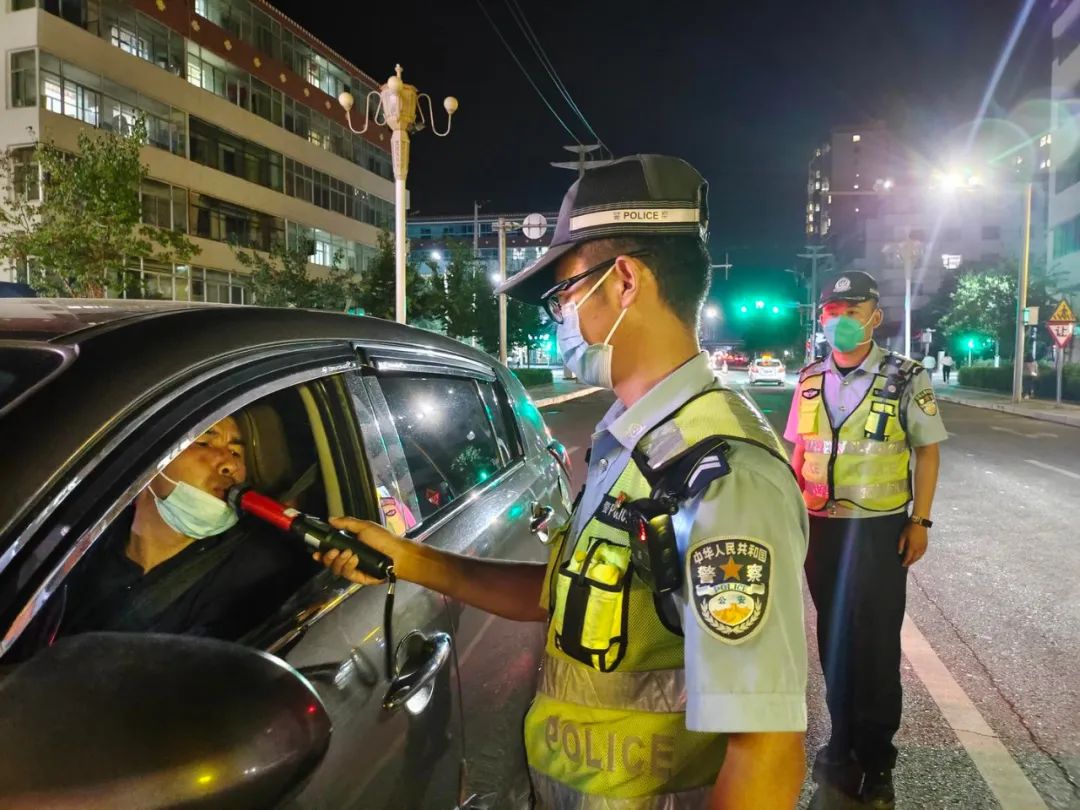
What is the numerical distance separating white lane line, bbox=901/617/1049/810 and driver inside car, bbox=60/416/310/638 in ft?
8.97

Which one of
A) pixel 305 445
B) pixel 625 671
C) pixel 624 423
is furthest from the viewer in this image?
pixel 305 445

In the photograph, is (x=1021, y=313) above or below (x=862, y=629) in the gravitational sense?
above

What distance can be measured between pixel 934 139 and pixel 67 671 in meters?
109

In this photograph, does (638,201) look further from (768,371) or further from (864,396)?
(768,371)

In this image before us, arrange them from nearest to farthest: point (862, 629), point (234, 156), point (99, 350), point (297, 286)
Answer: point (99, 350) → point (862, 629) → point (297, 286) → point (234, 156)

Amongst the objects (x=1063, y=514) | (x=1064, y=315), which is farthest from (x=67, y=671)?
(x=1064, y=315)

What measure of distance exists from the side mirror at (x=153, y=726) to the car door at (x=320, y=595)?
4 centimetres

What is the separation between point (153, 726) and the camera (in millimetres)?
898

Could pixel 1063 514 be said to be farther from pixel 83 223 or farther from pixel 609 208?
pixel 83 223

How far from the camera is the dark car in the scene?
2.98ft

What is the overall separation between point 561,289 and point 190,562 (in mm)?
1066

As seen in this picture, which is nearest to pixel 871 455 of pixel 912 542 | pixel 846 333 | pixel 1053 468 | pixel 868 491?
pixel 868 491

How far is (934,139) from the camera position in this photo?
94.2 m

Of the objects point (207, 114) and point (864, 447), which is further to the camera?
point (207, 114)
